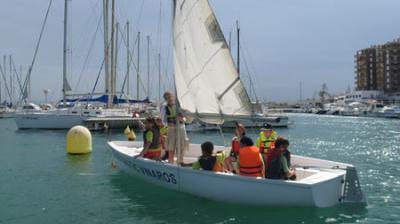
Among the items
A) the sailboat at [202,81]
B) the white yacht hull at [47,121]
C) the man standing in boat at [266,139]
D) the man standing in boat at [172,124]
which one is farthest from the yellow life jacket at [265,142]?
the white yacht hull at [47,121]

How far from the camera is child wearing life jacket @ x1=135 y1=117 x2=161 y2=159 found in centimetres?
1348

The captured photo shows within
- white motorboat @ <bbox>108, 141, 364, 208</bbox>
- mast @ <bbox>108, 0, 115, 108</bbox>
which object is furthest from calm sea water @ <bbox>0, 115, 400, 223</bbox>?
mast @ <bbox>108, 0, 115, 108</bbox>

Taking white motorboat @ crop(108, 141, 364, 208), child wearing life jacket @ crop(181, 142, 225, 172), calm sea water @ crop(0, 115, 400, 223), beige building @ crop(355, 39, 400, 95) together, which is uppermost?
beige building @ crop(355, 39, 400, 95)

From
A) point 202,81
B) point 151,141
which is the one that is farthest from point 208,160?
point 151,141

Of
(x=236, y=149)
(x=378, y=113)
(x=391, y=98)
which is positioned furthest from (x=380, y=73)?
(x=236, y=149)

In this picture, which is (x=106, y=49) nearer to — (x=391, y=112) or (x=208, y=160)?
(x=208, y=160)

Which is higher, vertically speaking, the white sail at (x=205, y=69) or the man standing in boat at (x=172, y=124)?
the white sail at (x=205, y=69)

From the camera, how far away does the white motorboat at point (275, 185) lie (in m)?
10.0

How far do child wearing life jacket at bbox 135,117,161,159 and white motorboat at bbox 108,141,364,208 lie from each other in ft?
2.57

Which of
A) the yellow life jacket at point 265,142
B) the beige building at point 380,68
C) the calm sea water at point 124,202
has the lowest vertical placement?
the calm sea water at point 124,202

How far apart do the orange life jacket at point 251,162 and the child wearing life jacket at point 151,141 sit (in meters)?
3.74

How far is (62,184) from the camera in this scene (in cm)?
1491

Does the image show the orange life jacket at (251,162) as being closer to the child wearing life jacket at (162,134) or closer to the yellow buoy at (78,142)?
the child wearing life jacket at (162,134)

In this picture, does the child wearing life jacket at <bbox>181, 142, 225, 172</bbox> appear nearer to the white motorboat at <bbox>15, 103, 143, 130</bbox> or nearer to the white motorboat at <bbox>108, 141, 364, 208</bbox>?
the white motorboat at <bbox>108, 141, 364, 208</bbox>
